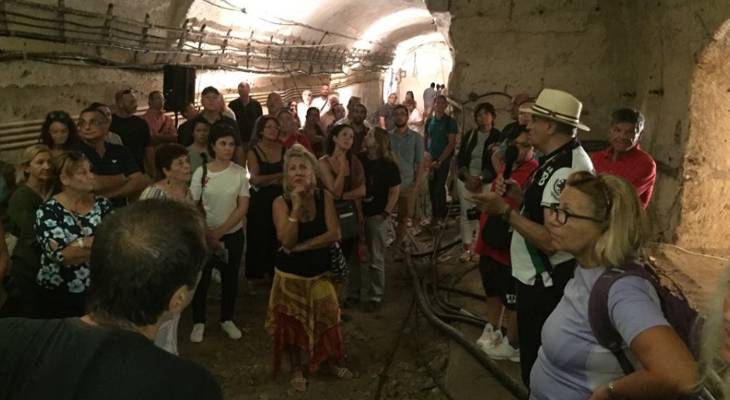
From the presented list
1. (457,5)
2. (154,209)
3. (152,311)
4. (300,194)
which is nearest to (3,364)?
(152,311)

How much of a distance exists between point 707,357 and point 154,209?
4.73 feet

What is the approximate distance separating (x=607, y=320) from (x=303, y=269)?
228 cm

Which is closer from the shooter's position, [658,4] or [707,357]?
[707,357]

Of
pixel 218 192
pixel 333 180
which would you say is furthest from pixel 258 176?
pixel 218 192

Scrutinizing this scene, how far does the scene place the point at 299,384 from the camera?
3.83 m

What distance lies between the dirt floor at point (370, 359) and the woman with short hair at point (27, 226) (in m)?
1.39

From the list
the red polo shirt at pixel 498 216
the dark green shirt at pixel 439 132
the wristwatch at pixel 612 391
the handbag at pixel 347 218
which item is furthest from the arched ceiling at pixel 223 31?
the wristwatch at pixel 612 391

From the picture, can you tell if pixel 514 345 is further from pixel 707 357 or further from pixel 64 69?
pixel 64 69

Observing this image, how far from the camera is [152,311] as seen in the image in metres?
1.35

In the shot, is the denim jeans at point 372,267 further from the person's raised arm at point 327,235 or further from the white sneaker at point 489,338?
the white sneaker at point 489,338

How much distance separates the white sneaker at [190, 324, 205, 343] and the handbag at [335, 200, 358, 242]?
1.30m

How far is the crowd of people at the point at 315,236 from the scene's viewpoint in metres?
1.37

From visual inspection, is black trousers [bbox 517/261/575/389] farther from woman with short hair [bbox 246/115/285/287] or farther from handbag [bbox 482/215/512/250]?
woman with short hair [bbox 246/115/285/287]

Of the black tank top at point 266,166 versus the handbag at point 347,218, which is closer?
the handbag at point 347,218
